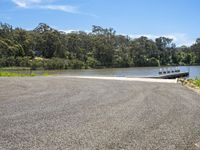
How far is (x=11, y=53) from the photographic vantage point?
81.4 m

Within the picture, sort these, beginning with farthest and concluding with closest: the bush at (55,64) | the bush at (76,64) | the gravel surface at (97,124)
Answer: the bush at (76,64), the bush at (55,64), the gravel surface at (97,124)

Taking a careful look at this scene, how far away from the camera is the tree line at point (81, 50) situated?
274 ft

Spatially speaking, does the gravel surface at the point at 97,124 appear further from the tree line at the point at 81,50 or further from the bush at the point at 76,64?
the bush at the point at 76,64

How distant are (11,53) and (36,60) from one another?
556cm

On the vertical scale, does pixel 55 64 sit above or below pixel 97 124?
below

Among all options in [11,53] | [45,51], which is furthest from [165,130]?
[45,51]

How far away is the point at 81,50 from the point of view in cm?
10094

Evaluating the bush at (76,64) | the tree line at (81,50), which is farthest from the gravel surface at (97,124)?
the bush at (76,64)

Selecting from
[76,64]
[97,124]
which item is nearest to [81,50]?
[76,64]

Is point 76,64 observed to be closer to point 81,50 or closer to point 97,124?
point 81,50

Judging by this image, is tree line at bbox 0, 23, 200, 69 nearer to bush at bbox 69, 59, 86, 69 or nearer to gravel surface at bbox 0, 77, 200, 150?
bush at bbox 69, 59, 86, 69

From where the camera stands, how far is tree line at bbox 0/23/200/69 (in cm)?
8350

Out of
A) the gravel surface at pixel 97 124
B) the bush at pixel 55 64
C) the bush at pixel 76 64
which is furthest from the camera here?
the bush at pixel 76 64

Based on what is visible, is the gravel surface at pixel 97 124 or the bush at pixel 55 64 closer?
the gravel surface at pixel 97 124
